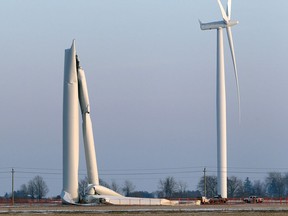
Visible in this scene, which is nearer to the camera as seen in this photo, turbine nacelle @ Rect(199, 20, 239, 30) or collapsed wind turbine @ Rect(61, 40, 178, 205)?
collapsed wind turbine @ Rect(61, 40, 178, 205)

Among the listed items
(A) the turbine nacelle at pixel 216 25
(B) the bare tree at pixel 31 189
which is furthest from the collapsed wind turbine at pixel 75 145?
(B) the bare tree at pixel 31 189

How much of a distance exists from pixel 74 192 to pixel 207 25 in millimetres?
35434

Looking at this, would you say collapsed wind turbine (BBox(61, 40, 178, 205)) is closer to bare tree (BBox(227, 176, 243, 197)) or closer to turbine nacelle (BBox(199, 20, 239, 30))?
turbine nacelle (BBox(199, 20, 239, 30))

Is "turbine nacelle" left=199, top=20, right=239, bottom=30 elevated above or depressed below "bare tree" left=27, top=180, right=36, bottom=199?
above

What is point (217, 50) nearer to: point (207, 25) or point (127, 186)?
point (207, 25)

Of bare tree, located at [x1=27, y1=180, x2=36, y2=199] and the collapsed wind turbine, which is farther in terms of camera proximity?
bare tree, located at [x1=27, y1=180, x2=36, y2=199]

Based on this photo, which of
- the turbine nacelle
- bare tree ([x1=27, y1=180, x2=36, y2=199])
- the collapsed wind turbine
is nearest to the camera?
the collapsed wind turbine

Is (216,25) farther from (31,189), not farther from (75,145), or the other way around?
(31,189)

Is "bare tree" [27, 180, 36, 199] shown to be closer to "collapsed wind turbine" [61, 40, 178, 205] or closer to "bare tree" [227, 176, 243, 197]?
"bare tree" [227, 176, 243, 197]

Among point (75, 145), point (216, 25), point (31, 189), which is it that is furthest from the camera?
point (31, 189)

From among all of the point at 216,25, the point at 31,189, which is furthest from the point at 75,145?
the point at 31,189

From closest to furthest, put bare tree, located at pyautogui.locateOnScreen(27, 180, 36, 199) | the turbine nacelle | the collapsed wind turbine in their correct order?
the collapsed wind turbine < the turbine nacelle < bare tree, located at pyautogui.locateOnScreen(27, 180, 36, 199)

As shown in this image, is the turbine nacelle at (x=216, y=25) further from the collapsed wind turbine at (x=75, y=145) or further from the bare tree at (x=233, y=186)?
the bare tree at (x=233, y=186)

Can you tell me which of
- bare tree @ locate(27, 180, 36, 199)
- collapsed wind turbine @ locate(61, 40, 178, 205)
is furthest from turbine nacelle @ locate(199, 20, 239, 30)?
bare tree @ locate(27, 180, 36, 199)
